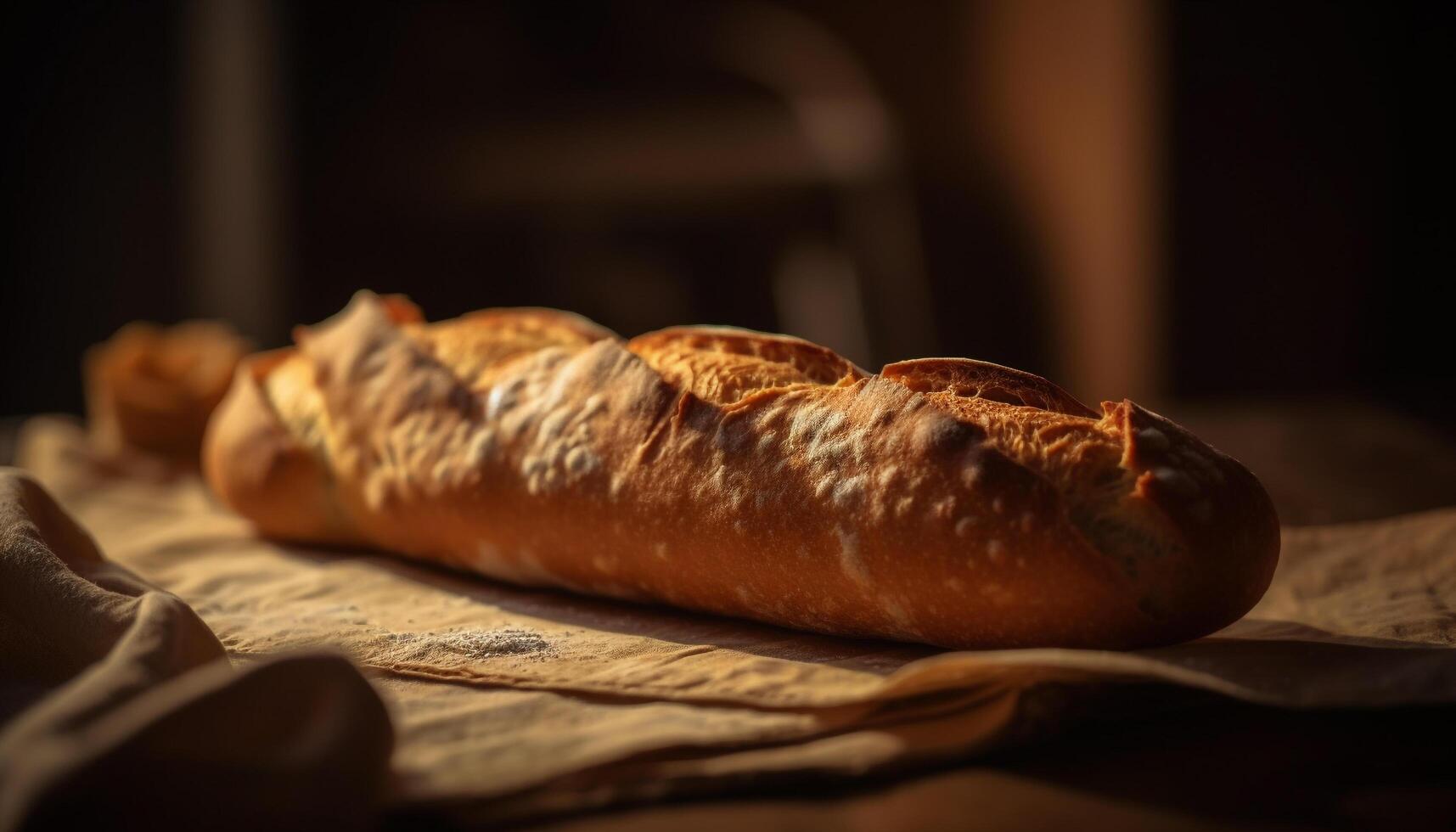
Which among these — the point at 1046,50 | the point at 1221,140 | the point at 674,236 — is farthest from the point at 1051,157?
the point at 674,236

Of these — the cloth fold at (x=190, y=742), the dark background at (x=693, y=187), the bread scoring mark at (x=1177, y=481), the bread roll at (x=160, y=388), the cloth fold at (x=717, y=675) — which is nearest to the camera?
the cloth fold at (x=190, y=742)

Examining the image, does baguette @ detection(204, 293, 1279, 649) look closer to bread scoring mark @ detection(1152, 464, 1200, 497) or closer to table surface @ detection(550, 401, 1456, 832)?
bread scoring mark @ detection(1152, 464, 1200, 497)

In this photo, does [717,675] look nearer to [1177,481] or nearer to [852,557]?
[852,557]

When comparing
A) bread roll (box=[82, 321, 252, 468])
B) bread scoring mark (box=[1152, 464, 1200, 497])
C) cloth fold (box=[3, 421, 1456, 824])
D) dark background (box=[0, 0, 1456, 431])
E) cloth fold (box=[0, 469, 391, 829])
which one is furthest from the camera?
dark background (box=[0, 0, 1456, 431])

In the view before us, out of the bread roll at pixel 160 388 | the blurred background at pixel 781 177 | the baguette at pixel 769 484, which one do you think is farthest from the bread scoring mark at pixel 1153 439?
the blurred background at pixel 781 177

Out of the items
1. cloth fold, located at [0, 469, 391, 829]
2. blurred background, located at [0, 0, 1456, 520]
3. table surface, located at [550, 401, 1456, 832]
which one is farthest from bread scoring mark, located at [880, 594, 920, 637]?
blurred background, located at [0, 0, 1456, 520]

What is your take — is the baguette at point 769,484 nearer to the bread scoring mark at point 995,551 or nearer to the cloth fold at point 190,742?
the bread scoring mark at point 995,551

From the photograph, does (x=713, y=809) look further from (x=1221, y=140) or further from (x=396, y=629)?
(x=1221, y=140)

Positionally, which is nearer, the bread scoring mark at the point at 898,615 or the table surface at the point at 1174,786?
the table surface at the point at 1174,786
